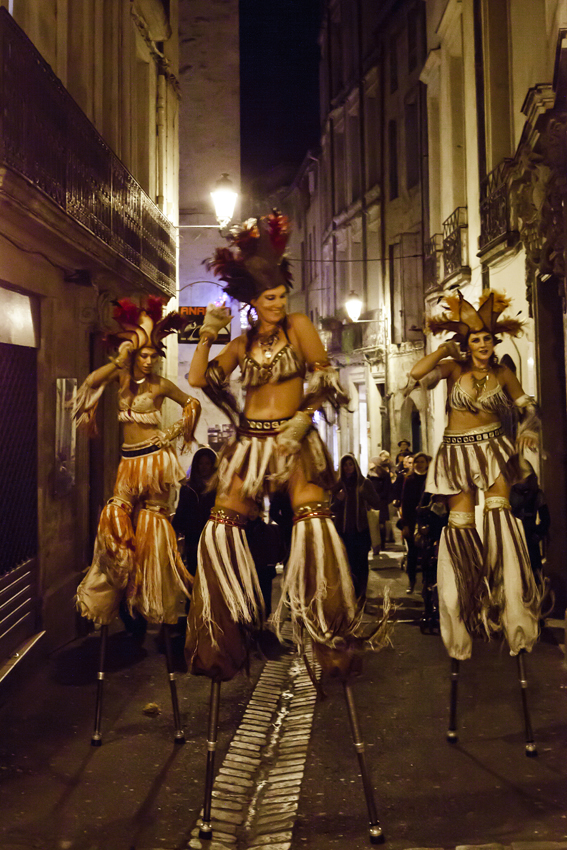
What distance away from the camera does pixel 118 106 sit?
1259 cm

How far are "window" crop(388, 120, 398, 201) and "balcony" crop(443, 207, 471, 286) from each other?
8.61 m

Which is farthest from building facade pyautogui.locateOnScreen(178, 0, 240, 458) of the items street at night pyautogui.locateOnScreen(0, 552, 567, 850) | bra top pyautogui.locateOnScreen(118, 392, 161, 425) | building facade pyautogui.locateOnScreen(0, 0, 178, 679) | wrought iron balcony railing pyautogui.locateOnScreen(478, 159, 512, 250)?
bra top pyautogui.locateOnScreen(118, 392, 161, 425)

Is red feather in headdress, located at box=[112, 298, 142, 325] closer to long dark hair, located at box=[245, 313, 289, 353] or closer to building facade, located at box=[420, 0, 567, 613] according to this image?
long dark hair, located at box=[245, 313, 289, 353]

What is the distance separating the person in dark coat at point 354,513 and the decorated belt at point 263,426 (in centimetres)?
533

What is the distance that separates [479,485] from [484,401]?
0.51 metres

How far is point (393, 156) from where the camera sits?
24797 millimetres

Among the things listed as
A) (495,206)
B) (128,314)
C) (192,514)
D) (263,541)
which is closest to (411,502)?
(192,514)

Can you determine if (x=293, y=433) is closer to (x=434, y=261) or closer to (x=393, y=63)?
(x=434, y=261)

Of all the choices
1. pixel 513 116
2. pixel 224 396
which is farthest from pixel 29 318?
pixel 513 116

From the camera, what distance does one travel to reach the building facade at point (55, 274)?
7.04m

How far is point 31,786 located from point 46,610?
3.28m

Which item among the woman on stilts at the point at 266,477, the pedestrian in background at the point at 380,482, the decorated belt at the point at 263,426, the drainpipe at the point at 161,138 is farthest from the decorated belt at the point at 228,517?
the drainpipe at the point at 161,138

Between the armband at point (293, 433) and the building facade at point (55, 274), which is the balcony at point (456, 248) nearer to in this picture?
the building facade at point (55, 274)

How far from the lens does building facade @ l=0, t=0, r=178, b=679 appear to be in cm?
704
